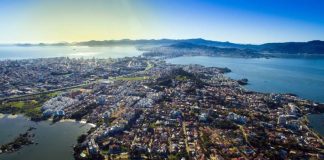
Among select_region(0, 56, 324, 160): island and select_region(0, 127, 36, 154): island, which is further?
select_region(0, 127, 36, 154): island

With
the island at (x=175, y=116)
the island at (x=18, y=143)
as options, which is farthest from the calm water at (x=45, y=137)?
the island at (x=175, y=116)

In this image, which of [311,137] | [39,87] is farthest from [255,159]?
[39,87]

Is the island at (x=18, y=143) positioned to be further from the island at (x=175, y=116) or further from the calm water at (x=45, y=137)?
the island at (x=175, y=116)

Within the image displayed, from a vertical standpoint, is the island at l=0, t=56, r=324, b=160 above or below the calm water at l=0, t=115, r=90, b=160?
above

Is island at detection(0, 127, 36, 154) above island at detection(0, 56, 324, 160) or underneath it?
underneath

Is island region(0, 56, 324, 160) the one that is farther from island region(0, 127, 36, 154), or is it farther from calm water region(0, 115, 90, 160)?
→ island region(0, 127, 36, 154)

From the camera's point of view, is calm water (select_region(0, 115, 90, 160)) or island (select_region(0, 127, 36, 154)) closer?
calm water (select_region(0, 115, 90, 160))

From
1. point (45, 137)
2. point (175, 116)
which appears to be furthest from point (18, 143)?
point (175, 116)

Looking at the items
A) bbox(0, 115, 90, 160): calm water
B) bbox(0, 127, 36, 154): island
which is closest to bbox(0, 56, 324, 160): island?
bbox(0, 115, 90, 160): calm water

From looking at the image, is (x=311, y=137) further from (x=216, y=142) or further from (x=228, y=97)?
(x=228, y=97)
